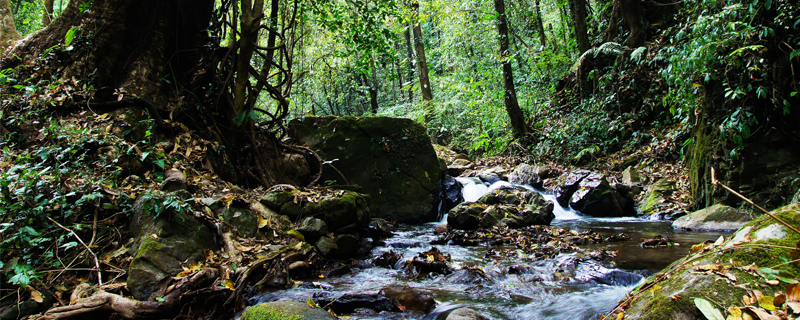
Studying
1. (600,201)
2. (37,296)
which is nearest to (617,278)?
(600,201)

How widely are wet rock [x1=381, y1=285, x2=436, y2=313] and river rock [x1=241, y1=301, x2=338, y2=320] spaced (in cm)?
91

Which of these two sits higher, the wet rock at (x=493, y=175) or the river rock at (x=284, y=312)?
the river rock at (x=284, y=312)

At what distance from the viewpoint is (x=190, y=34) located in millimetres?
6891

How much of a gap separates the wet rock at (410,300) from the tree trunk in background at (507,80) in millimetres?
9233

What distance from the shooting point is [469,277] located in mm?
4625

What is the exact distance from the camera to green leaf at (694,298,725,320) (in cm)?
184

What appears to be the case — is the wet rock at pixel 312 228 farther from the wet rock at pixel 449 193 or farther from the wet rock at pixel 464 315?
the wet rock at pixel 449 193

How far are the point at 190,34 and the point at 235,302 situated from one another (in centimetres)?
528

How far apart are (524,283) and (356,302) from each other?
6.44ft

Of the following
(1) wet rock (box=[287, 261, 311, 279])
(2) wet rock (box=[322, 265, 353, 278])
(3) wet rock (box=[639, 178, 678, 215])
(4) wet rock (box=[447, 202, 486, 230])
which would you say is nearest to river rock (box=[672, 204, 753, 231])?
(3) wet rock (box=[639, 178, 678, 215])

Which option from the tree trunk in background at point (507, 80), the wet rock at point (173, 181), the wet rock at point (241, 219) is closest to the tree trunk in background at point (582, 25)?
the tree trunk in background at point (507, 80)

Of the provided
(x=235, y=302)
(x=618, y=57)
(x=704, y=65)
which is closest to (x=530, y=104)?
(x=618, y=57)

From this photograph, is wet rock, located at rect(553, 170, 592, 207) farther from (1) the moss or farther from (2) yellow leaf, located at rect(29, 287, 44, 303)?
(2) yellow leaf, located at rect(29, 287, 44, 303)

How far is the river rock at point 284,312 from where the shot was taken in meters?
2.86
